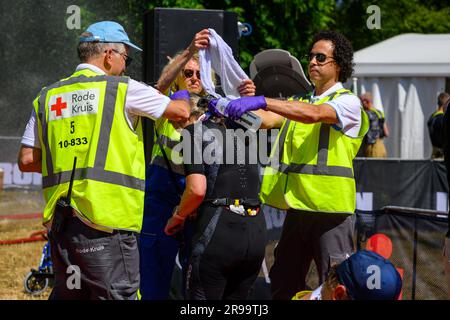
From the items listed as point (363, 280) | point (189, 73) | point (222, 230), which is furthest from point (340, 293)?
point (189, 73)

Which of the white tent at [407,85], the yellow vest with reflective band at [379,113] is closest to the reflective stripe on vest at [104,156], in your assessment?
the yellow vest with reflective band at [379,113]

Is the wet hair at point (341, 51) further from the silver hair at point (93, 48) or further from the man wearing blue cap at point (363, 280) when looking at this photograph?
the man wearing blue cap at point (363, 280)

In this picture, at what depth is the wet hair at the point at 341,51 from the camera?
5043 millimetres

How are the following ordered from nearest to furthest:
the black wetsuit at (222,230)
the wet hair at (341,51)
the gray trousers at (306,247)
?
the black wetsuit at (222,230), the gray trousers at (306,247), the wet hair at (341,51)

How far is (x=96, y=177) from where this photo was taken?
13.5 feet

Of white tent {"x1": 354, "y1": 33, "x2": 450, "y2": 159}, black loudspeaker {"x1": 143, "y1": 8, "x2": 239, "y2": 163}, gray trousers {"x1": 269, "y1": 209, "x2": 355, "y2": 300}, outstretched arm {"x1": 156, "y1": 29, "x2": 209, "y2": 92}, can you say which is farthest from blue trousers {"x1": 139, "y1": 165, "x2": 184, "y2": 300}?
white tent {"x1": 354, "y1": 33, "x2": 450, "y2": 159}

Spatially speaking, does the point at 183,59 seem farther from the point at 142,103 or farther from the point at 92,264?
the point at 92,264

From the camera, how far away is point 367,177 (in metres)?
10.1

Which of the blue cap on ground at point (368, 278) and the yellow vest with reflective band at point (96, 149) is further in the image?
the yellow vest with reflective band at point (96, 149)

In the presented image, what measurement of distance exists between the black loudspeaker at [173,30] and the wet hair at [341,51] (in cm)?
143

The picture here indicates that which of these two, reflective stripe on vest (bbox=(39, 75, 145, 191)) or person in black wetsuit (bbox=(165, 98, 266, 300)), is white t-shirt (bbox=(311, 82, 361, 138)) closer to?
person in black wetsuit (bbox=(165, 98, 266, 300))
